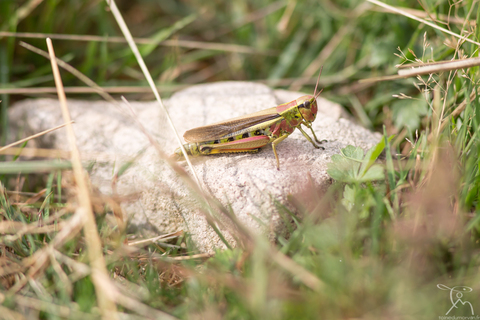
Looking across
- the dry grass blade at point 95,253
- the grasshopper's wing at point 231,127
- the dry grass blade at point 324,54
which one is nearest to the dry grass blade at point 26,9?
the dry grass blade at point 95,253

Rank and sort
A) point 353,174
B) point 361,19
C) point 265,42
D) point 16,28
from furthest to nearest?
point 265,42 < point 361,19 < point 16,28 < point 353,174

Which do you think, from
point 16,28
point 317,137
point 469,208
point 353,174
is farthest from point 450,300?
point 16,28

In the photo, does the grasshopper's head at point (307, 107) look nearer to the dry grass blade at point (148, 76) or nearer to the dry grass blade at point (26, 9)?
the dry grass blade at point (148, 76)

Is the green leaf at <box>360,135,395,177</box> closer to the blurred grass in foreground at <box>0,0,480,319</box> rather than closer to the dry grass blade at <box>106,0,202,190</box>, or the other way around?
the blurred grass in foreground at <box>0,0,480,319</box>

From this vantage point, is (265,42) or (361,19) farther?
(265,42)

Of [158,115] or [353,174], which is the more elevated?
[158,115]

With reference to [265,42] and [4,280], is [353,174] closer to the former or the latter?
[4,280]
